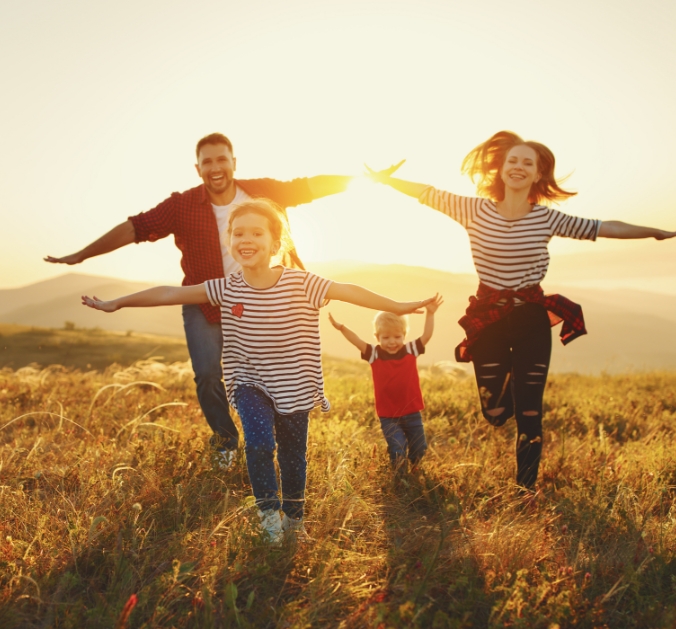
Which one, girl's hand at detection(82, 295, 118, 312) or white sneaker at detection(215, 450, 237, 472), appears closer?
girl's hand at detection(82, 295, 118, 312)

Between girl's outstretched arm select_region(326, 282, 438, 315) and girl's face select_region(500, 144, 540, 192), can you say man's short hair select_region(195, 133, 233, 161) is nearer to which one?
girl's outstretched arm select_region(326, 282, 438, 315)

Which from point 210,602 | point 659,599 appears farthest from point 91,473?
point 659,599

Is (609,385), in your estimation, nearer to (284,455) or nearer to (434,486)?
(434,486)

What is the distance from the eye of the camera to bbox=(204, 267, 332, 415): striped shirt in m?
3.80

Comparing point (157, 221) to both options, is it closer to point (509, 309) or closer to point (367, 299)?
point (367, 299)

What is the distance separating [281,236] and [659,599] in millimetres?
2926

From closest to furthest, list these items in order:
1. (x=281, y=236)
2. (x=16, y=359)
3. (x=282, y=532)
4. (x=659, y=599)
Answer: (x=659, y=599), (x=282, y=532), (x=281, y=236), (x=16, y=359)

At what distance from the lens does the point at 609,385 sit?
9859mm

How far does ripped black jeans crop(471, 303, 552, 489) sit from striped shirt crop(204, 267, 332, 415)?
5.04 feet

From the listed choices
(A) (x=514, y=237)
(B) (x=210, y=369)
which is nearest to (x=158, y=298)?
(B) (x=210, y=369)

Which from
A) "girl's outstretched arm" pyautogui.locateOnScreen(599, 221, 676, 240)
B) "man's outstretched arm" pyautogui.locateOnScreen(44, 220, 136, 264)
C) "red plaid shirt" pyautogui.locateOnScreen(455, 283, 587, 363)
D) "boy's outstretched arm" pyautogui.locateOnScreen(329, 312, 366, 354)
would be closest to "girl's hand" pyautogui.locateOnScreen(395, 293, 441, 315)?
"red plaid shirt" pyautogui.locateOnScreen(455, 283, 587, 363)

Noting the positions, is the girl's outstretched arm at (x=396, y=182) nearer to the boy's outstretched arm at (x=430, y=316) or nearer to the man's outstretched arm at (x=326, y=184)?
the man's outstretched arm at (x=326, y=184)

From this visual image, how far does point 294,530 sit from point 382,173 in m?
3.14

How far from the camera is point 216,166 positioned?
202 inches
